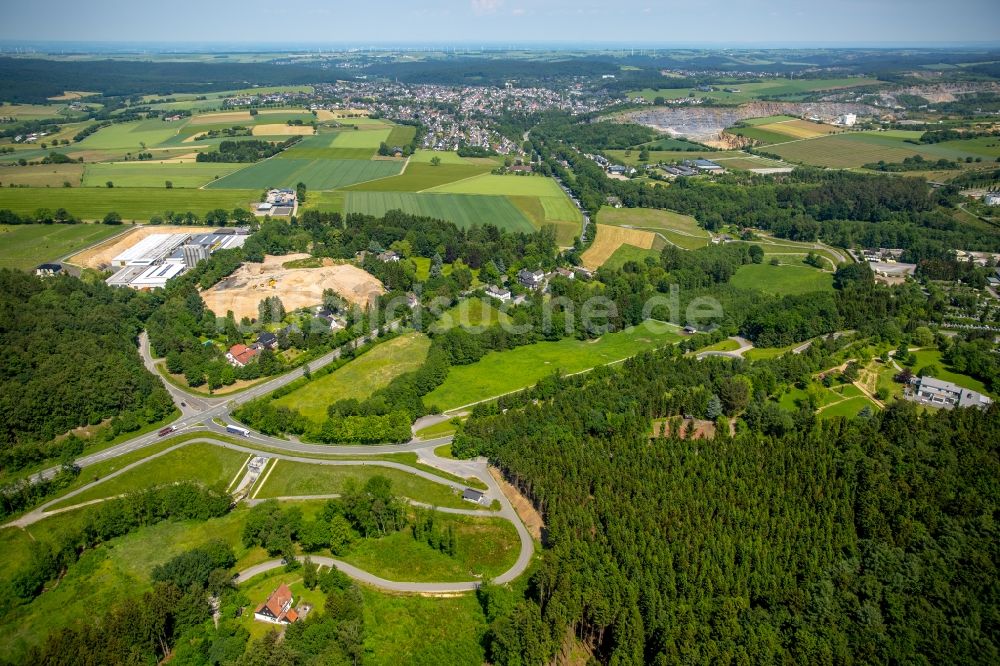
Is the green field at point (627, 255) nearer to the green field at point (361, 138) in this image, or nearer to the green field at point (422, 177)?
the green field at point (422, 177)

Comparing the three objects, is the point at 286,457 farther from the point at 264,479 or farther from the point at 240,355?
the point at 240,355

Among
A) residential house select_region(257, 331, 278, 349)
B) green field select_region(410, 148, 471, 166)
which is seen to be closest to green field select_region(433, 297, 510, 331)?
residential house select_region(257, 331, 278, 349)

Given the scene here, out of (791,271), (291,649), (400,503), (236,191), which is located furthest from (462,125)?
(291,649)

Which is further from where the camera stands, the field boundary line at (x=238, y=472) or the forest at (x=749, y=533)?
the field boundary line at (x=238, y=472)

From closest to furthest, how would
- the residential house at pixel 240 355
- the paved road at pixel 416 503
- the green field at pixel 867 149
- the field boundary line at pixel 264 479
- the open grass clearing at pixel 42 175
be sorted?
the paved road at pixel 416 503, the field boundary line at pixel 264 479, the residential house at pixel 240 355, the open grass clearing at pixel 42 175, the green field at pixel 867 149

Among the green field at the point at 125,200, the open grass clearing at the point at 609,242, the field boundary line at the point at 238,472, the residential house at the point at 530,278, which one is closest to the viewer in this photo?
the field boundary line at the point at 238,472

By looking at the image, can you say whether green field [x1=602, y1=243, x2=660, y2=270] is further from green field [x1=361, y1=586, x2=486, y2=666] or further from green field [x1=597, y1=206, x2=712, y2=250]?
green field [x1=361, y1=586, x2=486, y2=666]

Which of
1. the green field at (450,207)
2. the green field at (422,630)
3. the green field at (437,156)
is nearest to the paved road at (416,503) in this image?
the green field at (422,630)

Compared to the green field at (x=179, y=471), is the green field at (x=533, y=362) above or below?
above
